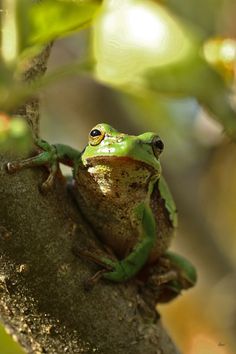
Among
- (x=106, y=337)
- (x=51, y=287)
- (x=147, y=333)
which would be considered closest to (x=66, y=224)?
(x=51, y=287)

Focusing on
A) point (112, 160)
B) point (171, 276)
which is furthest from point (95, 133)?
point (171, 276)

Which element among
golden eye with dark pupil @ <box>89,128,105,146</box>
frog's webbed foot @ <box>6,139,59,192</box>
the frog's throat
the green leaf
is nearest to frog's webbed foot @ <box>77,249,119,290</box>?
frog's webbed foot @ <box>6,139,59,192</box>

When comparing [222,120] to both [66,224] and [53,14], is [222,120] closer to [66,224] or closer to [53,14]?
[53,14]

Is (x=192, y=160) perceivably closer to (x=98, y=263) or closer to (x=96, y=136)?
(x=96, y=136)

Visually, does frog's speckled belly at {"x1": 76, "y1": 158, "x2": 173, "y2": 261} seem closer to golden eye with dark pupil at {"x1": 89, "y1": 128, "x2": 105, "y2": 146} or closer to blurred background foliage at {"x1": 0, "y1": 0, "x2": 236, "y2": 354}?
golden eye with dark pupil at {"x1": 89, "y1": 128, "x2": 105, "y2": 146}

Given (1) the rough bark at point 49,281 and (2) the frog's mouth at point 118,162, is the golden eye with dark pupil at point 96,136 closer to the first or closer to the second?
(2) the frog's mouth at point 118,162

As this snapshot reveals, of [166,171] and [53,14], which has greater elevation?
[53,14]

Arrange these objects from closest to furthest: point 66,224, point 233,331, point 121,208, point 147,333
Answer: point 66,224, point 147,333, point 121,208, point 233,331

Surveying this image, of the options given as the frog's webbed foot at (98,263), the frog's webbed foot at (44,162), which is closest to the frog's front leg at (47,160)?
the frog's webbed foot at (44,162)
